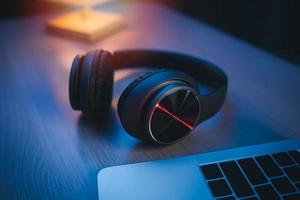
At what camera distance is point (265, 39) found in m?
1.17

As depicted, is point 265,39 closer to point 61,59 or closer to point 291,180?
point 61,59

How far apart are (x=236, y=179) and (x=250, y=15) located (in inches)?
36.0

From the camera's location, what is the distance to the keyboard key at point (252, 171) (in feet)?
1.31

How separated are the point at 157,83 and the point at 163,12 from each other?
791mm

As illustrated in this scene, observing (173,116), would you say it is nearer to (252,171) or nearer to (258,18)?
(252,171)

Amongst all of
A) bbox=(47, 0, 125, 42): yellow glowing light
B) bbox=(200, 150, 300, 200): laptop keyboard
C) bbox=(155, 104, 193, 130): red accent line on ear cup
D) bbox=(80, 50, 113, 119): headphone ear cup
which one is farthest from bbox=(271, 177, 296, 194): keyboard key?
bbox=(47, 0, 125, 42): yellow glowing light

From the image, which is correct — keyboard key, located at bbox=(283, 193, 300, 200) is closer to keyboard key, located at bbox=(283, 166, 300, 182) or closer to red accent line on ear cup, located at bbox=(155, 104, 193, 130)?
keyboard key, located at bbox=(283, 166, 300, 182)

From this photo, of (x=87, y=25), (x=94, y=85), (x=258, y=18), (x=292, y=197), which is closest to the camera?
(x=292, y=197)

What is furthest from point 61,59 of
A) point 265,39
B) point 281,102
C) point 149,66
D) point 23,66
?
point 265,39

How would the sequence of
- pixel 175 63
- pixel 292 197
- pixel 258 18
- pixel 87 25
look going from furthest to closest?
pixel 258 18 → pixel 87 25 → pixel 175 63 → pixel 292 197

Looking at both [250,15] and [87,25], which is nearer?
[87,25]

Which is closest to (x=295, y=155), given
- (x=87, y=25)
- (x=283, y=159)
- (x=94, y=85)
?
(x=283, y=159)

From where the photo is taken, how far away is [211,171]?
16.5 inches

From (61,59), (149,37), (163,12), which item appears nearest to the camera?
(61,59)
